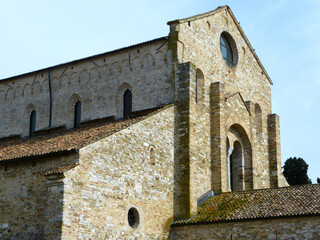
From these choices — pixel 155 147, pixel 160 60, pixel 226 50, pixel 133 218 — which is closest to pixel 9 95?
pixel 160 60

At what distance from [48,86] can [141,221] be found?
1076 cm

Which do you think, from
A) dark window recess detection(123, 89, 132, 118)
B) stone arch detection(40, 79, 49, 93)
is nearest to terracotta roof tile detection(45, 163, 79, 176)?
dark window recess detection(123, 89, 132, 118)

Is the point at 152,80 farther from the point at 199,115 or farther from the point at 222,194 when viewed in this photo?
the point at 222,194

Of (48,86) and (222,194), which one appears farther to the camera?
(48,86)

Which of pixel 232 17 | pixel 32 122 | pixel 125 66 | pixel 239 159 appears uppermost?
pixel 232 17

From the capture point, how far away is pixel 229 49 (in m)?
29.5

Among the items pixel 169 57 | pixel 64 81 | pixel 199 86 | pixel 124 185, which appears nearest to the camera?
pixel 124 185

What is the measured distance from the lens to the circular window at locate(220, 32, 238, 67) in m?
28.9

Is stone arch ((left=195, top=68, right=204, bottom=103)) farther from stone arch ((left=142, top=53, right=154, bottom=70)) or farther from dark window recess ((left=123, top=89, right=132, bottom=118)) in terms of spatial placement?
dark window recess ((left=123, top=89, right=132, bottom=118))

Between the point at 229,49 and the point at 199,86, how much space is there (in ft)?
17.1

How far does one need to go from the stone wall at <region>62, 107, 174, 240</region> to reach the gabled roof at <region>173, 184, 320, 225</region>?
1545 mm

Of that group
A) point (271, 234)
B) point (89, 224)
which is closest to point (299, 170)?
point (271, 234)

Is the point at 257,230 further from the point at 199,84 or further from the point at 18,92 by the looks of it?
the point at 18,92

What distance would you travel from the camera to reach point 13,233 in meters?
19.2
